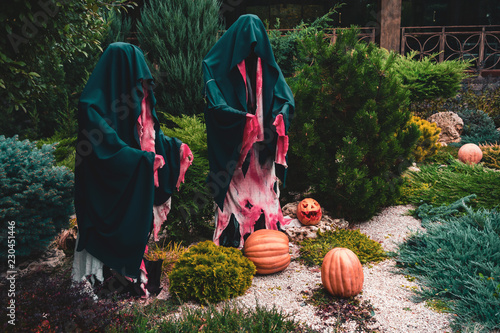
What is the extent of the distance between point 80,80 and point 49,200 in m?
4.65

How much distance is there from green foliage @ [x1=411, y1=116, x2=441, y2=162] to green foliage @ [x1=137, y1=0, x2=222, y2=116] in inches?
169

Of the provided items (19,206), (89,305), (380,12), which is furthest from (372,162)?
(380,12)

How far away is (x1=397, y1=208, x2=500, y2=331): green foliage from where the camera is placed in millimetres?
2914

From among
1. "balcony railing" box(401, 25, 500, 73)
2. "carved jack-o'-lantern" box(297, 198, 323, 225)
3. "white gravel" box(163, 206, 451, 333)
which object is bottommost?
"white gravel" box(163, 206, 451, 333)

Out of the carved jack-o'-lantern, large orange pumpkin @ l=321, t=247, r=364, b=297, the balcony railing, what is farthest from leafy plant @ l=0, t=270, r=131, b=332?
the balcony railing

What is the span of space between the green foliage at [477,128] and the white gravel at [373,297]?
→ 5579 millimetres

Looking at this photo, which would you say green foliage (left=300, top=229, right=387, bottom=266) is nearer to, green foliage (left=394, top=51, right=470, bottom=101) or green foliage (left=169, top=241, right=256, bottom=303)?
green foliage (left=169, top=241, right=256, bottom=303)

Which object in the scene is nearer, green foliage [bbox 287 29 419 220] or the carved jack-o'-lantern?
the carved jack-o'-lantern

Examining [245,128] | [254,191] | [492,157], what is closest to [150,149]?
[245,128]

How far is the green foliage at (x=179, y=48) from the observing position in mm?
7117

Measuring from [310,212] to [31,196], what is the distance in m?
3.19

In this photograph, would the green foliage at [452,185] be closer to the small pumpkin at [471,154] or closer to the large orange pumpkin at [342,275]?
the small pumpkin at [471,154]

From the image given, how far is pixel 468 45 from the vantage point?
42.7ft

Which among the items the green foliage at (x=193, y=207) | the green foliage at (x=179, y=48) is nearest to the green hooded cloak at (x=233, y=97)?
the green foliage at (x=193, y=207)
